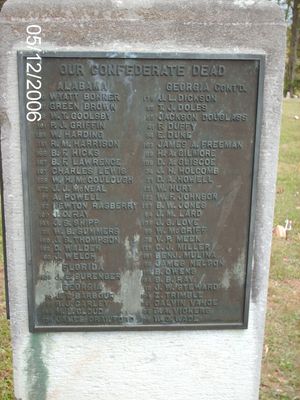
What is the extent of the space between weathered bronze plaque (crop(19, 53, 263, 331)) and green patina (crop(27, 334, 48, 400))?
0.41 feet

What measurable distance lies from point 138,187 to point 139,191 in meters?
0.03

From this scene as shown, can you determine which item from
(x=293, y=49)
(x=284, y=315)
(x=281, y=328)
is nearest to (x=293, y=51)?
(x=293, y=49)

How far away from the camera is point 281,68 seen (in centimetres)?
311

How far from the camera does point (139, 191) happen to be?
3270 millimetres

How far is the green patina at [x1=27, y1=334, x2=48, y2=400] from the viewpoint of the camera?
11.5 feet

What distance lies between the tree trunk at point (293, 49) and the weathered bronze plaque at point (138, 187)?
2450 cm

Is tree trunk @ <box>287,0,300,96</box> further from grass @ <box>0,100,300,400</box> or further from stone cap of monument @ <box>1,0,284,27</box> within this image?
stone cap of monument @ <box>1,0,284,27</box>

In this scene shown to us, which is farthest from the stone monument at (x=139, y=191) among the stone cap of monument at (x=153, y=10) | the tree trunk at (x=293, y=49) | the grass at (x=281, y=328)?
the tree trunk at (x=293, y=49)

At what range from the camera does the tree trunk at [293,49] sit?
2606cm

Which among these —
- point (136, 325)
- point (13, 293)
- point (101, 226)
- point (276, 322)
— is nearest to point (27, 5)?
point (101, 226)

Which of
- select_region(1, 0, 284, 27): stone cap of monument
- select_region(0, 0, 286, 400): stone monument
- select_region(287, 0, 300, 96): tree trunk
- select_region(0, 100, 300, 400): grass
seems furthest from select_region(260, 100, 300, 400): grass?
select_region(287, 0, 300, 96): tree trunk

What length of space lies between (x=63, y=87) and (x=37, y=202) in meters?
0.74

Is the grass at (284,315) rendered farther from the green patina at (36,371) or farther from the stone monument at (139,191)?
the green patina at (36,371)

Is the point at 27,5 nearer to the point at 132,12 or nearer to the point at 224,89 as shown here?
the point at 132,12
